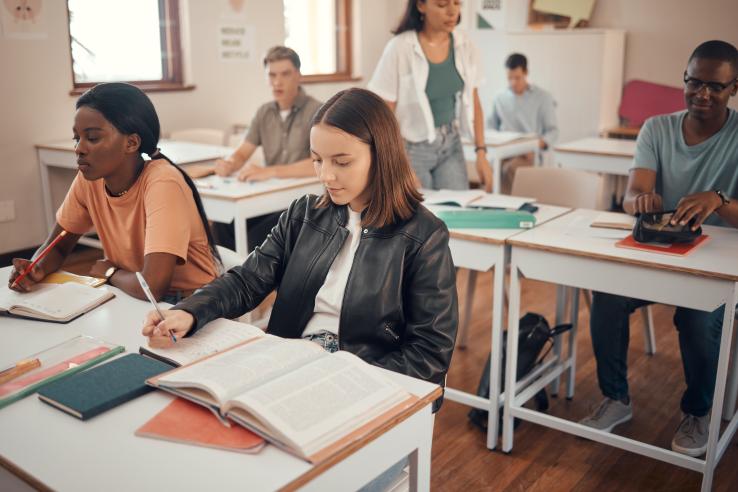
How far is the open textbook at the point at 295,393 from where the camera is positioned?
1073 mm

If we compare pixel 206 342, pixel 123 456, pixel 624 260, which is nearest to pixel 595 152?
pixel 624 260

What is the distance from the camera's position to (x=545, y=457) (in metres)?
2.42

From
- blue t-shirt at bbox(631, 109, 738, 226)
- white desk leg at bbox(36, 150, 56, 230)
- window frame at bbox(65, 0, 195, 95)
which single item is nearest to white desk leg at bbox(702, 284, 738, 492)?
blue t-shirt at bbox(631, 109, 738, 226)

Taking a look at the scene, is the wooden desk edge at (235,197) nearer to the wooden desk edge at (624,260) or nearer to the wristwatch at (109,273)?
the wristwatch at (109,273)

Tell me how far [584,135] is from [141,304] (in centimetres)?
547

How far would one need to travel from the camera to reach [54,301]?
1.74m

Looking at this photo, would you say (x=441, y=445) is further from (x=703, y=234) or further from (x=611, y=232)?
(x=703, y=234)

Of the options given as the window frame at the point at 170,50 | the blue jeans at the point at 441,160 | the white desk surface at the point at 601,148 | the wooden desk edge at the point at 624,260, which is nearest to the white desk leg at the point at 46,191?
the window frame at the point at 170,50

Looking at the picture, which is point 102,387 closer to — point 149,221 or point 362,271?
point 362,271

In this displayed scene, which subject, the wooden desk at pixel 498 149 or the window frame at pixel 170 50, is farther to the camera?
the window frame at pixel 170 50


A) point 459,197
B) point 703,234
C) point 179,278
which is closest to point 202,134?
point 459,197

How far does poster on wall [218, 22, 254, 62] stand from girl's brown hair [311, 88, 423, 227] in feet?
14.4

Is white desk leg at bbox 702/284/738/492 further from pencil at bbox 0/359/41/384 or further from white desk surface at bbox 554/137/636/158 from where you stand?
white desk surface at bbox 554/137/636/158

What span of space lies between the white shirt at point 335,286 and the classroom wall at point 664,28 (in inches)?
220
